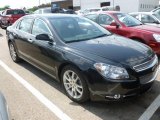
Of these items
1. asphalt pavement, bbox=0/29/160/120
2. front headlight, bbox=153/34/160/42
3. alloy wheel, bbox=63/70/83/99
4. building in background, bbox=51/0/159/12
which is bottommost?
asphalt pavement, bbox=0/29/160/120

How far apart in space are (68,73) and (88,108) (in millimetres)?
724

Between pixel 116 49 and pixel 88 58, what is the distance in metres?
0.62

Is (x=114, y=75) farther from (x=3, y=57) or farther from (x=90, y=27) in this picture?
(x=3, y=57)

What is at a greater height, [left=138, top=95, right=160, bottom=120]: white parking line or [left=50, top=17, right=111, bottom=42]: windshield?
[left=50, top=17, right=111, bottom=42]: windshield

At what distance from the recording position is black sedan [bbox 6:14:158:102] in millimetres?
3979

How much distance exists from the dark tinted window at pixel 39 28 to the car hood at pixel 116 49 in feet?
2.96

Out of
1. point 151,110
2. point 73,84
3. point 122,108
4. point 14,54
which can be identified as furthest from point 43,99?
point 14,54

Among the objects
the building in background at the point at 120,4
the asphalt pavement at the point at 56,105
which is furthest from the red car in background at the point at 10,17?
the building in background at the point at 120,4

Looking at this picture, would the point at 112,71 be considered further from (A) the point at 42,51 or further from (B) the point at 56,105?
(A) the point at 42,51

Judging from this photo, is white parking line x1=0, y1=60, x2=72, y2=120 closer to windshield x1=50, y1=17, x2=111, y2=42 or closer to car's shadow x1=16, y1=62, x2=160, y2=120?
car's shadow x1=16, y1=62, x2=160, y2=120

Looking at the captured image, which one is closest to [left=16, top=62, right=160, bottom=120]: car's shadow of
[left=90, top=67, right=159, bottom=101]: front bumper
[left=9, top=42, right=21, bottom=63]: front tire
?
[left=90, top=67, right=159, bottom=101]: front bumper

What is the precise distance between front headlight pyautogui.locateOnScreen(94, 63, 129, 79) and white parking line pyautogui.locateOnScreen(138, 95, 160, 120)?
0.69 meters

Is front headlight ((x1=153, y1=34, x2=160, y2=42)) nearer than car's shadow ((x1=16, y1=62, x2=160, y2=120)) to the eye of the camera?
No

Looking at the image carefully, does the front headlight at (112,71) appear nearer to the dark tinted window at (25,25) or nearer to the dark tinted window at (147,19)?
the dark tinted window at (25,25)
